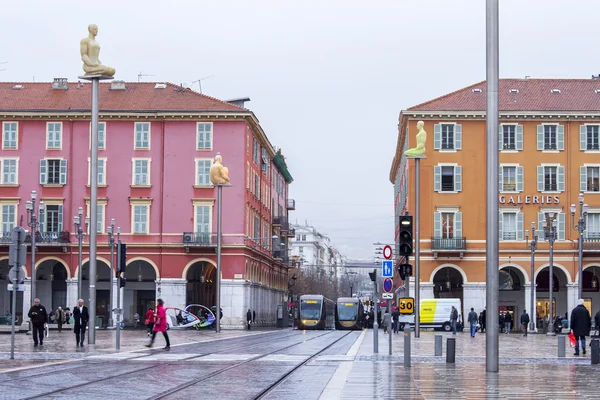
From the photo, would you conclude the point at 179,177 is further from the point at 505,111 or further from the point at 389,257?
the point at 389,257

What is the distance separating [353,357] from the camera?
31.5m

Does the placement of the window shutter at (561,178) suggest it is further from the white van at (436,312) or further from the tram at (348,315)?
the tram at (348,315)

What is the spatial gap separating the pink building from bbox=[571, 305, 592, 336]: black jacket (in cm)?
4503

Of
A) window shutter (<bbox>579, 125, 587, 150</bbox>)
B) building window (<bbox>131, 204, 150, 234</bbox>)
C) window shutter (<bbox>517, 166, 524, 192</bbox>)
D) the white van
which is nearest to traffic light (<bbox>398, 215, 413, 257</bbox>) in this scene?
the white van

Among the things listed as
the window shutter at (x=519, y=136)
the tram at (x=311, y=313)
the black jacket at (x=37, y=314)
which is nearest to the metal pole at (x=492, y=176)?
the black jacket at (x=37, y=314)

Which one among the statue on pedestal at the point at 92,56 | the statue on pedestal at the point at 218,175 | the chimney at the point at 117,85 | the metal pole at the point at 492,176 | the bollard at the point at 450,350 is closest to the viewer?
the metal pole at the point at 492,176

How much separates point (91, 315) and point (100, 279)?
138ft

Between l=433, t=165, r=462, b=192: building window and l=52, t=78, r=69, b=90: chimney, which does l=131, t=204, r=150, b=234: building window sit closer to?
l=52, t=78, r=69, b=90: chimney

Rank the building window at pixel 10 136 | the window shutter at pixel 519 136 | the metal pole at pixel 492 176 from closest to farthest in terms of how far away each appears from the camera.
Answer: the metal pole at pixel 492 176 → the window shutter at pixel 519 136 → the building window at pixel 10 136

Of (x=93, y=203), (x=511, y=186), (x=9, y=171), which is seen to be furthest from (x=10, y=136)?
(x=93, y=203)

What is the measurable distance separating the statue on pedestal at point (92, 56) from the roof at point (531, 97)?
4139cm

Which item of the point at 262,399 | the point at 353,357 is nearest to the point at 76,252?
the point at 353,357

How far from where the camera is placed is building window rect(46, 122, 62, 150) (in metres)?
77.4

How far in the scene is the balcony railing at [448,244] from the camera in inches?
2977
